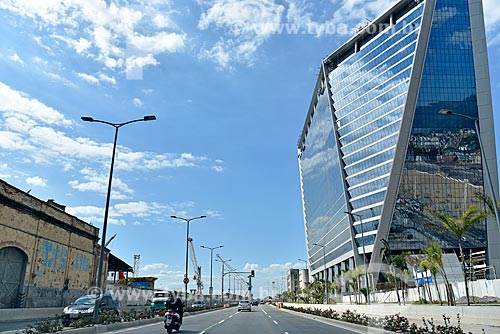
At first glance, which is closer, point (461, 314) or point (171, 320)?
point (171, 320)

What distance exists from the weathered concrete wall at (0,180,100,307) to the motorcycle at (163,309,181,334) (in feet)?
68.3

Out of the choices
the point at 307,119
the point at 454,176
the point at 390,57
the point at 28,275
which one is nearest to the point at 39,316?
the point at 28,275

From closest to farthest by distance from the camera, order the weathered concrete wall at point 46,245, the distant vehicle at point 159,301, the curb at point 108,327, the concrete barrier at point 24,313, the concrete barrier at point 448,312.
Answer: the curb at point 108,327, the concrete barrier at point 448,312, the concrete barrier at point 24,313, the weathered concrete wall at point 46,245, the distant vehicle at point 159,301

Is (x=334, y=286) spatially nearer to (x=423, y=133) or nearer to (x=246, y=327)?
(x=423, y=133)

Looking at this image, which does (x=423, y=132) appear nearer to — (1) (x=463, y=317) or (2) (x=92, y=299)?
(1) (x=463, y=317)

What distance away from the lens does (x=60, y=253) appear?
44000 millimetres

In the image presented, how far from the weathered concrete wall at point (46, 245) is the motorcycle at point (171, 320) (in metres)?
20.8

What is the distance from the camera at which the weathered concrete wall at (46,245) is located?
35500 millimetres

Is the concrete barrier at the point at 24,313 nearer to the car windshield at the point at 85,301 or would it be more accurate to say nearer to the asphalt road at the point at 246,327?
the car windshield at the point at 85,301

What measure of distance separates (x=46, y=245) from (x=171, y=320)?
2645cm

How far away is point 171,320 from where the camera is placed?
63.9 feet

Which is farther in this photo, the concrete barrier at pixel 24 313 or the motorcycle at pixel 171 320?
the concrete barrier at pixel 24 313

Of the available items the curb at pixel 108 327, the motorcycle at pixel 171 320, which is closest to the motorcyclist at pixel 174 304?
the motorcycle at pixel 171 320

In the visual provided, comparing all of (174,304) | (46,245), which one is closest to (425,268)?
(174,304)
